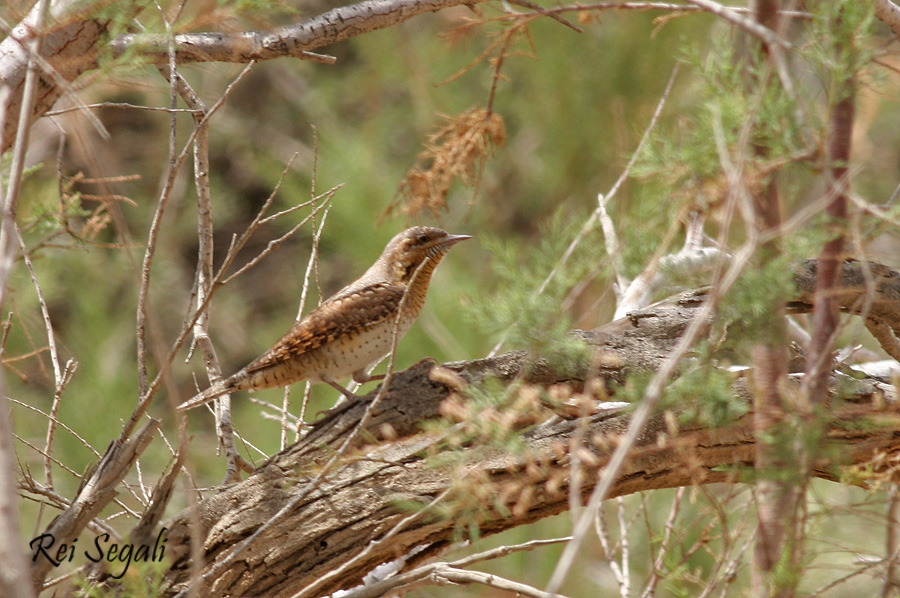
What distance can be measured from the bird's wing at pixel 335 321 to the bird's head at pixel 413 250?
0.34 m

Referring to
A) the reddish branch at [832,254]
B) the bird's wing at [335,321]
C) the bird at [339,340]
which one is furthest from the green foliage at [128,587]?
the reddish branch at [832,254]

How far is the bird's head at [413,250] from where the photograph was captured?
13.3 feet

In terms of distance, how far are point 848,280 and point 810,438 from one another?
5.17ft

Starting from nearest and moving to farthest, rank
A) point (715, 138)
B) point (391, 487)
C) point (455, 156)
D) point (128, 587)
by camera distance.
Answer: point (715, 138) → point (128, 587) → point (391, 487) → point (455, 156)

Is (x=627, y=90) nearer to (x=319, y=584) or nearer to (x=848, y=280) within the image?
(x=848, y=280)

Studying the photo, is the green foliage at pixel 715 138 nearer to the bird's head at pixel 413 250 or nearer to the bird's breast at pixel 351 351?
the bird's breast at pixel 351 351

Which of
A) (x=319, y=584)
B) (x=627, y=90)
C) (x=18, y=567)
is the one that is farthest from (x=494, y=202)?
(x=18, y=567)

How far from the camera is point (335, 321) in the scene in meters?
3.53

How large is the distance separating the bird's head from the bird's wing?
13.4 inches

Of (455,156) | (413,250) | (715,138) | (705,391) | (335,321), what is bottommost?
(335,321)

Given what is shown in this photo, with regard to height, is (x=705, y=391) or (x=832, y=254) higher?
(x=832, y=254)

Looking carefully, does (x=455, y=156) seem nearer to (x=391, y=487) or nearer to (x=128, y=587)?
(x=391, y=487)

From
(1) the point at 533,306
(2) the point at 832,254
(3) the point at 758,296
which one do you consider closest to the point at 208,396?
(1) the point at 533,306

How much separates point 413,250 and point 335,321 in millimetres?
690
